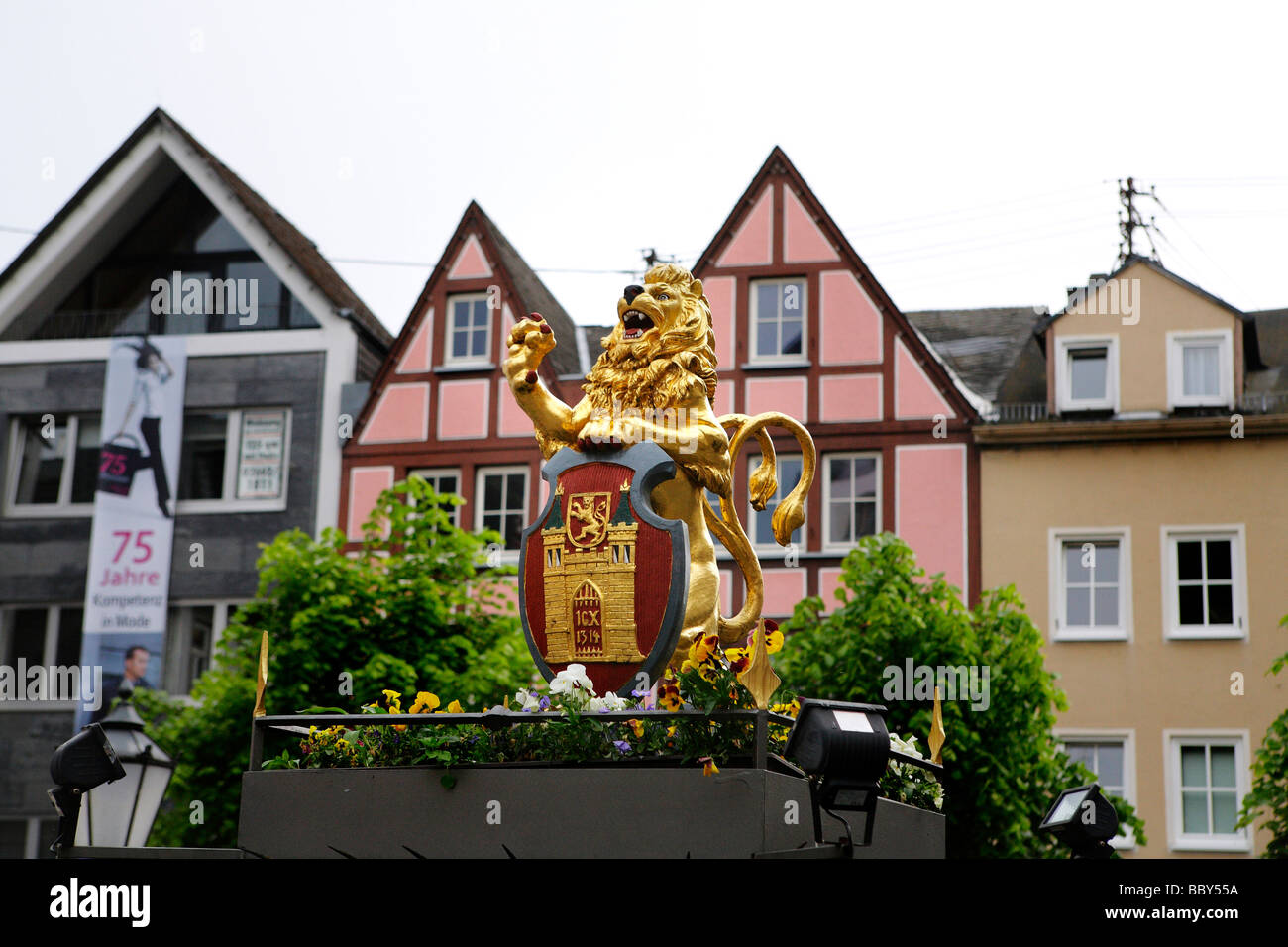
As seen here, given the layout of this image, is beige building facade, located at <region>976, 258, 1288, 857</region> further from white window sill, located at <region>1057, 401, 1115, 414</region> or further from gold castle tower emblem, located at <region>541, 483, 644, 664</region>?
gold castle tower emblem, located at <region>541, 483, 644, 664</region>

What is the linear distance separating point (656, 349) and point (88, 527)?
55.2 feet

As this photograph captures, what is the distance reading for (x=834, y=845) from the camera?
7.41 metres

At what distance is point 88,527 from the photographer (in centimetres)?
2545

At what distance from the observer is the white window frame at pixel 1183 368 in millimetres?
22641

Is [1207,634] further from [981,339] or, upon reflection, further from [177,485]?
[177,485]

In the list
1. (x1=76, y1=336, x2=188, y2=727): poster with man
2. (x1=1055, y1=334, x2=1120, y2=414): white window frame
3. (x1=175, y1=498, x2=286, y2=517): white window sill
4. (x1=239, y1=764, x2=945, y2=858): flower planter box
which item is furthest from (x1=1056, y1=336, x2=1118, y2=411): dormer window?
(x1=239, y1=764, x2=945, y2=858): flower planter box

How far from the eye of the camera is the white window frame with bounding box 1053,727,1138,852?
2153 cm

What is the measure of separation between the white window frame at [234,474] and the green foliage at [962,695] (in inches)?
363

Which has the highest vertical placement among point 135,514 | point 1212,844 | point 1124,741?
point 135,514

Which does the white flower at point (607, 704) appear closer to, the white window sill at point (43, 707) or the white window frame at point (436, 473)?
the white window frame at point (436, 473)

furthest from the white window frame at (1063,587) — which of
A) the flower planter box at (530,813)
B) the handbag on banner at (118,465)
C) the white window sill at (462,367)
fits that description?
the flower planter box at (530,813)

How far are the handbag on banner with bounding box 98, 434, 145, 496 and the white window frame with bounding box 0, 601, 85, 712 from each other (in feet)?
6.00

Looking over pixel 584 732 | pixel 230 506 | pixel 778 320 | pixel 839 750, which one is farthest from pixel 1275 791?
pixel 230 506
